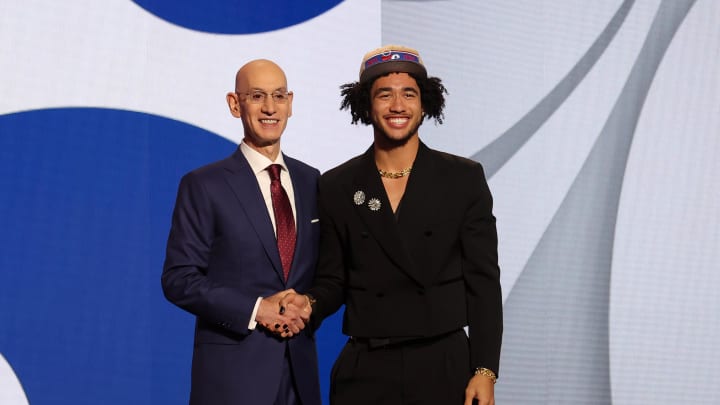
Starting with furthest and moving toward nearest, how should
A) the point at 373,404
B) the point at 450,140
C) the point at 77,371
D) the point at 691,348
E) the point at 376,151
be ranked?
the point at 691,348 < the point at 450,140 < the point at 77,371 < the point at 376,151 < the point at 373,404

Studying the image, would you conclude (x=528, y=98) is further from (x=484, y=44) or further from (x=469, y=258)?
(x=469, y=258)

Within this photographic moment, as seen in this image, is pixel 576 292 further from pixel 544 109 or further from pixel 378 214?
pixel 378 214

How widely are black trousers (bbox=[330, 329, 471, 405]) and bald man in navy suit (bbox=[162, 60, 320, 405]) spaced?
0.18 meters

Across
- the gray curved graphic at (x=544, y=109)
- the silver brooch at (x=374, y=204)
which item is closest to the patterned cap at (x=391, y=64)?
the silver brooch at (x=374, y=204)

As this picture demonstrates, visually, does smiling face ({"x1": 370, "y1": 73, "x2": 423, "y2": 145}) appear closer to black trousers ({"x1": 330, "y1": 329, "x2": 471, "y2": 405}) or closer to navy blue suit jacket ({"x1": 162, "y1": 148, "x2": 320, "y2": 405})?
navy blue suit jacket ({"x1": 162, "y1": 148, "x2": 320, "y2": 405})

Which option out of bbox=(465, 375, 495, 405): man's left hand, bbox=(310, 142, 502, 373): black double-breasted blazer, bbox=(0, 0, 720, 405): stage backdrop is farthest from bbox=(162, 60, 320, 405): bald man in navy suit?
bbox=(0, 0, 720, 405): stage backdrop

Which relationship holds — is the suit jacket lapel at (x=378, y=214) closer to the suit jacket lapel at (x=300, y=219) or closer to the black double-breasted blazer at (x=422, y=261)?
the black double-breasted blazer at (x=422, y=261)

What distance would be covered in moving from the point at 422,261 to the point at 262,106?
2.10 feet

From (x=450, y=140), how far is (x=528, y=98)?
439mm

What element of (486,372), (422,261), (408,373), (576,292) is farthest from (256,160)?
(576,292)

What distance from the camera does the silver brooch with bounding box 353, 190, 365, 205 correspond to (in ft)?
7.69

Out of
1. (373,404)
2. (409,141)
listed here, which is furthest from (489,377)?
(409,141)

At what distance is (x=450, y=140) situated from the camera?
387 cm

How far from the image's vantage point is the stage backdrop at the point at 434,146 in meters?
3.28
